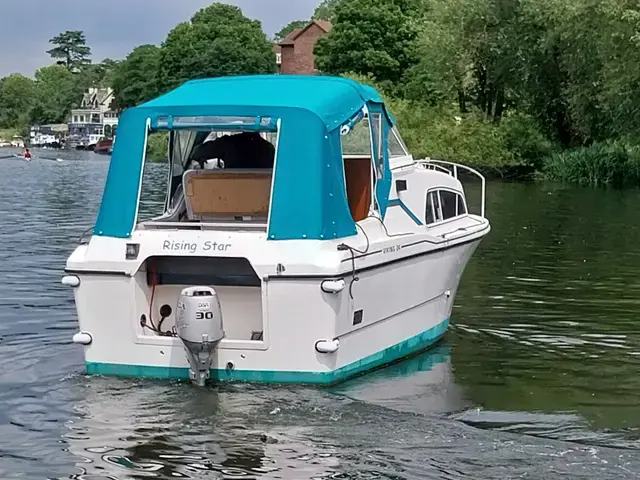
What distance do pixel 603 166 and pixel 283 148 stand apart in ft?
120

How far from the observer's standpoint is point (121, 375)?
32.7ft

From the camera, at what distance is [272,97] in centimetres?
1028

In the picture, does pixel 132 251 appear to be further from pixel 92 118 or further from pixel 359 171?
pixel 92 118

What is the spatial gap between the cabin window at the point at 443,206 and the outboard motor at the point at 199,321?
3.16 meters

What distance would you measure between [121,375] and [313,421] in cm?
200

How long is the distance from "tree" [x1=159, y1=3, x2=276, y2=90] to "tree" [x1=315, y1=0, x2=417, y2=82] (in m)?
28.5

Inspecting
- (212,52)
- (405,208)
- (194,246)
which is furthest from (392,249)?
(212,52)

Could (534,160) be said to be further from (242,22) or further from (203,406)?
(242,22)

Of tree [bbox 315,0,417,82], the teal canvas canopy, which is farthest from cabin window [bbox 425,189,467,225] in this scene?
tree [bbox 315,0,417,82]

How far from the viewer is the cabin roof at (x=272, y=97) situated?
10008 millimetres

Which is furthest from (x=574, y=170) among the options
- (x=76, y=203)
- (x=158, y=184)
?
(x=158, y=184)

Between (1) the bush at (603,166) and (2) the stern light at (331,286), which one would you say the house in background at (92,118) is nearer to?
(1) the bush at (603,166)

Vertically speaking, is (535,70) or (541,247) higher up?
(535,70)

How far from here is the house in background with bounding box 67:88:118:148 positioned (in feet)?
489
